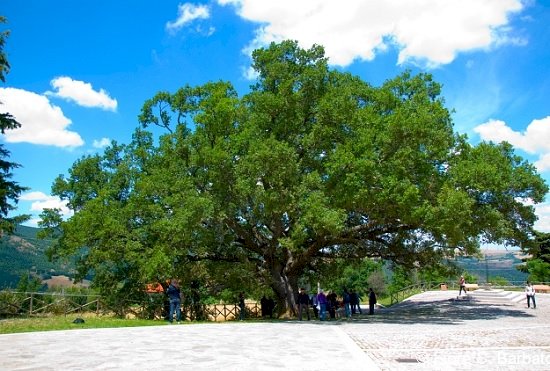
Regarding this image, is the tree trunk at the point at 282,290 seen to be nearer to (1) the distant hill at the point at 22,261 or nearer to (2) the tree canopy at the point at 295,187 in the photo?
(2) the tree canopy at the point at 295,187

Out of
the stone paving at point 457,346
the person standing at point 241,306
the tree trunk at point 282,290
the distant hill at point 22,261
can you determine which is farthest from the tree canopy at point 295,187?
the distant hill at point 22,261

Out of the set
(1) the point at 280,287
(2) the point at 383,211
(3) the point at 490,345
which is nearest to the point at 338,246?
(1) the point at 280,287

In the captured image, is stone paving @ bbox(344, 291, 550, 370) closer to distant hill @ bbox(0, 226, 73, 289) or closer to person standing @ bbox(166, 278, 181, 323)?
person standing @ bbox(166, 278, 181, 323)

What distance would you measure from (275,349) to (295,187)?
9929 millimetres

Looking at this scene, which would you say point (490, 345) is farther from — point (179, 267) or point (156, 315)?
point (156, 315)

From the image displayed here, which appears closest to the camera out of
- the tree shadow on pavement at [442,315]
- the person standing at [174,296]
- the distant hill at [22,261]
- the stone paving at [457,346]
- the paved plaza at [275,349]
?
the paved plaza at [275,349]

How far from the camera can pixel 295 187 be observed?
21109 mm

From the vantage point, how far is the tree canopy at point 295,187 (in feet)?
67.6

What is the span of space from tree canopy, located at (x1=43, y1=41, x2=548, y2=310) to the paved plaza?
5.25 m

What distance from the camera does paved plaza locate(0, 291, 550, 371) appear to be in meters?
9.75

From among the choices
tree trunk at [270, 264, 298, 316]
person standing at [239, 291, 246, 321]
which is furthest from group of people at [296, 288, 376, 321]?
person standing at [239, 291, 246, 321]

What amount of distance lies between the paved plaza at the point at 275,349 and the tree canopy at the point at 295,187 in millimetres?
5247

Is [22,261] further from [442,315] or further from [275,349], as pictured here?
[275,349]

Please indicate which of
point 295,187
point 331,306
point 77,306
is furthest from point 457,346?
point 77,306
